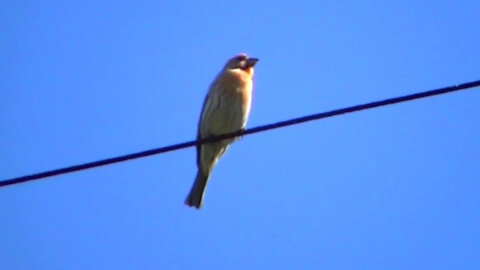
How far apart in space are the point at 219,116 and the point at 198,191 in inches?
36.2

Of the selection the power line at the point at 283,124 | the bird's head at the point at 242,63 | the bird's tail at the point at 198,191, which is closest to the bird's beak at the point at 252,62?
the bird's head at the point at 242,63

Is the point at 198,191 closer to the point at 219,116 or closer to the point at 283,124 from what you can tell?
the point at 219,116

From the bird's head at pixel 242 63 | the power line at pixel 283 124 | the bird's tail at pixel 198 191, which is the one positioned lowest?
the power line at pixel 283 124

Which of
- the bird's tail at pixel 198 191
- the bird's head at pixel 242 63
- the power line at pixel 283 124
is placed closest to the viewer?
the power line at pixel 283 124

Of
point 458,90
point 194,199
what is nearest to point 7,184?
point 458,90

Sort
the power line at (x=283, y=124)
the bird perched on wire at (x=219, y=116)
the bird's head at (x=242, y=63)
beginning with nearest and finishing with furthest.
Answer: the power line at (x=283, y=124)
the bird perched on wire at (x=219, y=116)
the bird's head at (x=242, y=63)

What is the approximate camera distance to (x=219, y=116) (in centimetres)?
1195

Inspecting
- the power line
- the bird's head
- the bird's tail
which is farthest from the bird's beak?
the power line

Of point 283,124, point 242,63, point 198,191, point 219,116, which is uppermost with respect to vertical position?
point 242,63

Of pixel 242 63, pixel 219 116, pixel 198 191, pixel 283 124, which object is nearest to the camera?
pixel 283 124

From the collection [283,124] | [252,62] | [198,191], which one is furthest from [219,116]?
[283,124]

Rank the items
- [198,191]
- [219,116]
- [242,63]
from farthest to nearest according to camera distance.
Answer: [242,63] < [198,191] < [219,116]

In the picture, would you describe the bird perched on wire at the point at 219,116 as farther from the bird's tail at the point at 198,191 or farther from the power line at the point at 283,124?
the power line at the point at 283,124

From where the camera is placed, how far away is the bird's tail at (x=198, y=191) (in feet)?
39.7
